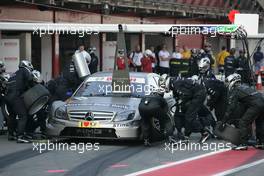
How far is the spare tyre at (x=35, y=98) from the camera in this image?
12953 millimetres

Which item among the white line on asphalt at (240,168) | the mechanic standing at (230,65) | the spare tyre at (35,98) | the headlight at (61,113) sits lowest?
the white line on asphalt at (240,168)

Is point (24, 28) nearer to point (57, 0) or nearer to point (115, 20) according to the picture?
point (57, 0)

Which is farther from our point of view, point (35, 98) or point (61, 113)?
point (35, 98)

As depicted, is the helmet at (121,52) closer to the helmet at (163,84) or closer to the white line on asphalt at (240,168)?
the helmet at (163,84)

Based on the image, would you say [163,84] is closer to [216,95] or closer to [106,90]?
[106,90]

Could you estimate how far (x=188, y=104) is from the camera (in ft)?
42.1

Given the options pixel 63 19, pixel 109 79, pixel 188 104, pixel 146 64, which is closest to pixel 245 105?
pixel 188 104

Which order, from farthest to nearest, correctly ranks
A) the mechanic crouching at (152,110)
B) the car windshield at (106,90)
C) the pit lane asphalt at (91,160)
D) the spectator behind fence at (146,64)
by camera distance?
the spectator behind fence at (146,64) → the car windshield at (106,90) → the mechanic crouching at (152,110) → the pit lane asphalt at (91,160)

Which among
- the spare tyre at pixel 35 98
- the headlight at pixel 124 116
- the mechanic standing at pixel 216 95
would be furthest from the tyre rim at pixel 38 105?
the mechanic standing at pixel 216 95

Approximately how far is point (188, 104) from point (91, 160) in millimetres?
2829

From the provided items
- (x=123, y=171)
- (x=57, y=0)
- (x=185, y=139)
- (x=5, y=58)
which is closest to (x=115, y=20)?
(x=57, y=0)

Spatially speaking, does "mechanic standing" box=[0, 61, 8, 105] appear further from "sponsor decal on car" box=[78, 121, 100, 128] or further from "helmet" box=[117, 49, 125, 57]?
"helmet" box=[117, 49, 125, 57]

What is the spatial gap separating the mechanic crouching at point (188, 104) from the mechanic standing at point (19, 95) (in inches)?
112

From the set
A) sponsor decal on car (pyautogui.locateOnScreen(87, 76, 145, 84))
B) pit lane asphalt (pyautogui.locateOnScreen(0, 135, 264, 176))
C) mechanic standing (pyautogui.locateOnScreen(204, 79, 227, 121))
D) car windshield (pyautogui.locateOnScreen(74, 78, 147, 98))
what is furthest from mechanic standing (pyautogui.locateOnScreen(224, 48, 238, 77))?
pit lane asphalt (pyautogui.locateOnScreen(0, 135, 264, 176))
